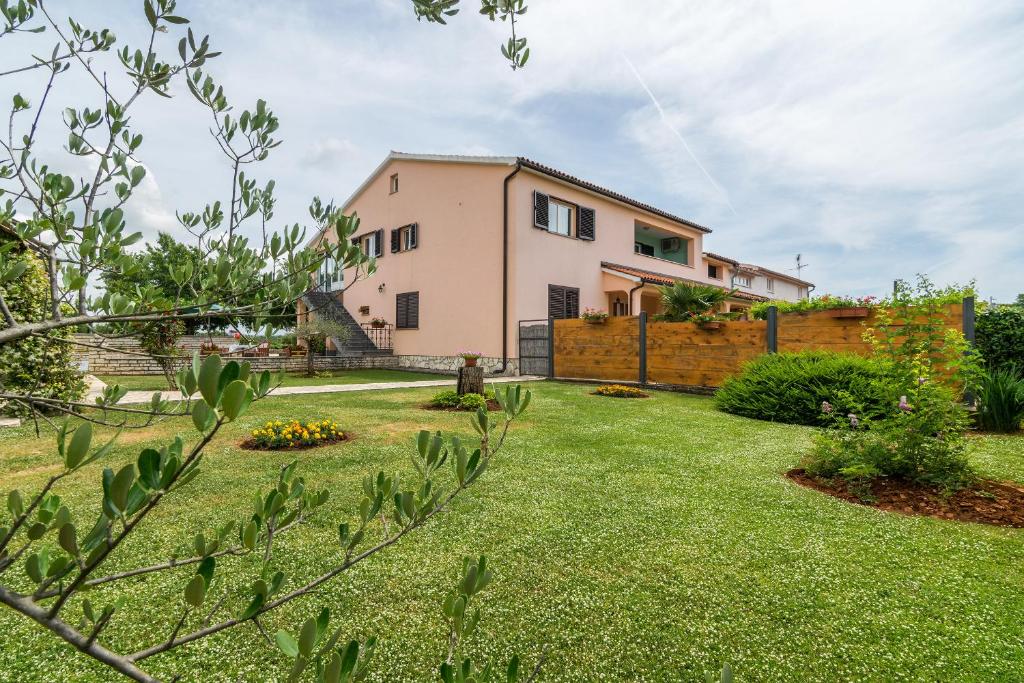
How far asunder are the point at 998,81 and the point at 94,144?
9.50m

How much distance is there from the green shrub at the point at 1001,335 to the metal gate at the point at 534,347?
10211mm

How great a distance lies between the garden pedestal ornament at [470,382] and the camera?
31.6 feet

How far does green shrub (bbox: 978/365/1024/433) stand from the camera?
6.56m

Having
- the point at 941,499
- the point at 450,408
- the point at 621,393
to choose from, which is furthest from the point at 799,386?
the point at 450,408

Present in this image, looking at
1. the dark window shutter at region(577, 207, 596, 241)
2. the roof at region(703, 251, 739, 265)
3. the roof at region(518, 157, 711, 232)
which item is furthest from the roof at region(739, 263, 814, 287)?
the dark window shutter at region(577, 207, 596, 241)

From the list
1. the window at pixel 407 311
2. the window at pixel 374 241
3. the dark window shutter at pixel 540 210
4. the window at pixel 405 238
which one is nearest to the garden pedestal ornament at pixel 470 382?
the dark window shutter at pixel 540 210

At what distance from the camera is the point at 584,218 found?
18.6 metres

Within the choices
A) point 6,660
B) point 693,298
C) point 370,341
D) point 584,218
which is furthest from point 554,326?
point 6,660

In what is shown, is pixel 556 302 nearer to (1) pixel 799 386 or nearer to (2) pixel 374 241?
(2) pixel 374 241

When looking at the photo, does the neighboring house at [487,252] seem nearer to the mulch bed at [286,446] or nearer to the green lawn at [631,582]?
the mulch bed at [286,446]

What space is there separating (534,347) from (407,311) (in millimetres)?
6486

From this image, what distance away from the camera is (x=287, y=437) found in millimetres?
5793

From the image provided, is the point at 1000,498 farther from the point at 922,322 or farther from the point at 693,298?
the point at 693,298

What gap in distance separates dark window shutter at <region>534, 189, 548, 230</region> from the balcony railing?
321 inches
